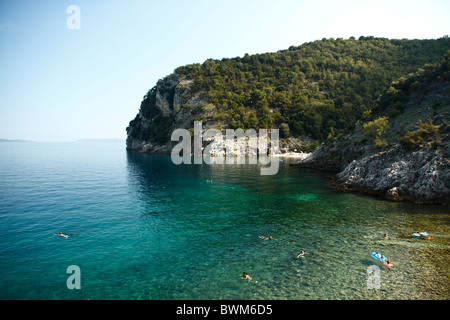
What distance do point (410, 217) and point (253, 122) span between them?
110639 millimetres

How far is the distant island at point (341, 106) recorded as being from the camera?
1676 inches

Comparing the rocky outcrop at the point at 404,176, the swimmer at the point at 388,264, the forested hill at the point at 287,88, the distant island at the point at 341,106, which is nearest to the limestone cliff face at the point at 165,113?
the forested hill at the point at 287,88

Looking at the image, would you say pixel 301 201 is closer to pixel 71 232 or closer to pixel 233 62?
pixel 71 232

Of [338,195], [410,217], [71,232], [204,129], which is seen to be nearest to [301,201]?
[338,195]

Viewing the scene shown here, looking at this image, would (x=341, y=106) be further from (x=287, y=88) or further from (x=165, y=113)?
(x=165, y=113)

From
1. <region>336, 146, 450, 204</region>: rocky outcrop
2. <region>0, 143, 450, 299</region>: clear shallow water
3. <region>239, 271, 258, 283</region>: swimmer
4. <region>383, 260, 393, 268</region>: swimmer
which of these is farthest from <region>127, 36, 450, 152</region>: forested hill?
<region>239, 271, 258, 283</region>: swimmer

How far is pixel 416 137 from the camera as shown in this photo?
142 feet

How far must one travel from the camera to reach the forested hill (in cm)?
14025

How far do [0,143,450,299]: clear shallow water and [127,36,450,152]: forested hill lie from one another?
321 ft

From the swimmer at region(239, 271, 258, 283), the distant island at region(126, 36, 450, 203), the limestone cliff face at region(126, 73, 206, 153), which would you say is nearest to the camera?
the swimmer at region(239, 271, 258, 283)

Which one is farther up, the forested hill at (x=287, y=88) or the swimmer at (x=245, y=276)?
the forested hill at (x=287, y=88)

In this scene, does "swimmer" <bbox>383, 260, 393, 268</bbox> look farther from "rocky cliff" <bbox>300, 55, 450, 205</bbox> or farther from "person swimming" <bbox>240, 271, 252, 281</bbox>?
"rocky cliff" <bbox>300, 55, 450, 205</bbox>

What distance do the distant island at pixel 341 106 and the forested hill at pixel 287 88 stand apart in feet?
2.10

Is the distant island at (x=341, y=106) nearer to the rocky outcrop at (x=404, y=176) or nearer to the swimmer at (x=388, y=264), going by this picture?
the rocky outcrop at (x=404, y=176)
